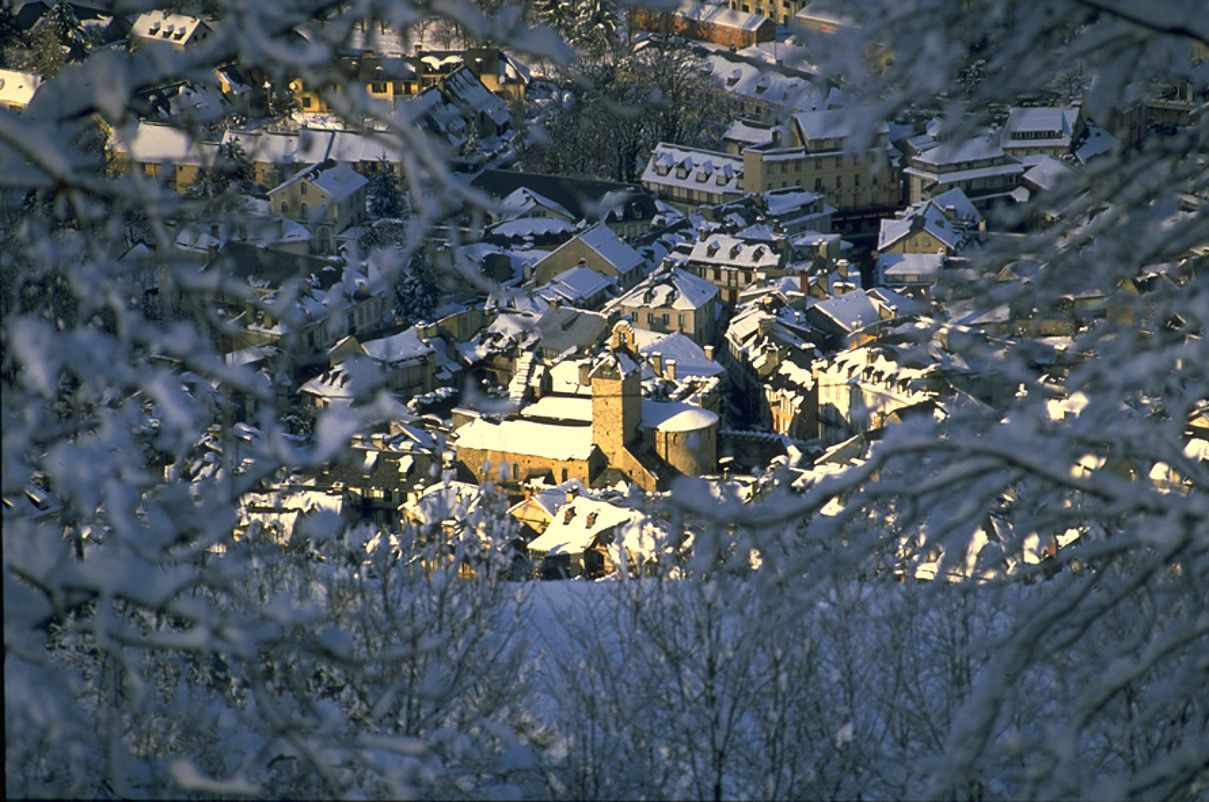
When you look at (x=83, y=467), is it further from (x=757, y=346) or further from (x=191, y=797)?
(x=757, y=346)

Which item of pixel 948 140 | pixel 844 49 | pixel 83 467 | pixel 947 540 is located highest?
pixel 844 49

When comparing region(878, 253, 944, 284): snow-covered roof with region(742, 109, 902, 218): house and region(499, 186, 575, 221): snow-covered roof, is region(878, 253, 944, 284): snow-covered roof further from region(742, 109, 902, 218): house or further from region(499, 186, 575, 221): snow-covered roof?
region(499, 186, 575, 221): snow-covered roof

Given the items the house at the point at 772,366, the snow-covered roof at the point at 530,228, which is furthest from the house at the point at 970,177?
the house at the point at 772,366

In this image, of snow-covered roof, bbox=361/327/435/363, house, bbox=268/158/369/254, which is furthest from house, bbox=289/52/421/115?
house, bbox=268/158/369/254

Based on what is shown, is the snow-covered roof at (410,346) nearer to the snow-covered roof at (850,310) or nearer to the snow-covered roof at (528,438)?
the snow-covered roof at (528,438)

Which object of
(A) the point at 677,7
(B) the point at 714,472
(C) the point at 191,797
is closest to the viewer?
(A) the point at 677,7

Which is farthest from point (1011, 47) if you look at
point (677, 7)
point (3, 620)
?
point (3, 620)
